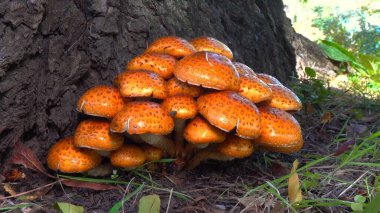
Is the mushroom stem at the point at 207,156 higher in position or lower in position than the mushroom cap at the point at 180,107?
lower

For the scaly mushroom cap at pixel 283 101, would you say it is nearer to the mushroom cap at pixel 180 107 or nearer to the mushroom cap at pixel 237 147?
the mushroom cap at pixel 237 147

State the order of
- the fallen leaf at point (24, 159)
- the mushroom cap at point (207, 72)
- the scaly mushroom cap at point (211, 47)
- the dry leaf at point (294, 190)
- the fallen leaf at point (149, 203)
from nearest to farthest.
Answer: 1. the fallen leaf at point (149, 203)
2. the dry leaf at point (294, 190)
3. the mushroom cap at point (207, 72)
4. the fallen leaf at point (24, 159)
5. the scaly mushroom cap at point (211, 47)

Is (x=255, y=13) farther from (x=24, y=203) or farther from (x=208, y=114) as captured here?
(x=24, y=203)

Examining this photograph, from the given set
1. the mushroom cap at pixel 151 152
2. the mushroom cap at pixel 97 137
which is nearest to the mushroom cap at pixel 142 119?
the mushroom cap at pixel 97 137

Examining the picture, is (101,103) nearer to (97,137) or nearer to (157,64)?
(97,137)

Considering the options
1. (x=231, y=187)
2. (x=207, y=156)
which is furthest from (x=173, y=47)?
(x=231, y=187)
